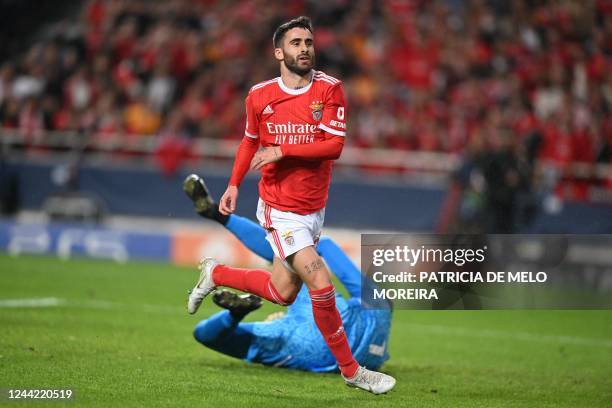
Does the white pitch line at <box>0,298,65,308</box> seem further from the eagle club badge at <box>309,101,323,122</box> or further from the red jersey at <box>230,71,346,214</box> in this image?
the eagle club badge at <box>309,101,323,122</box>

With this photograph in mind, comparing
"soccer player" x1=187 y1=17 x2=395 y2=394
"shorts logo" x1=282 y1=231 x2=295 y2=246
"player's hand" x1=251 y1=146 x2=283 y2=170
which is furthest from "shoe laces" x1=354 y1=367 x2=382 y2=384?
"player's hand" x1=251 y1=146 x2=283 y2=170

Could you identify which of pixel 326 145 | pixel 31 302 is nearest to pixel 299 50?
pixel 326 145

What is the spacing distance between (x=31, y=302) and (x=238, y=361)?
131 inches

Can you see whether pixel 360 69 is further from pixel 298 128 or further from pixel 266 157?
pixel 266 157

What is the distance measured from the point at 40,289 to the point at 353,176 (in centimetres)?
662

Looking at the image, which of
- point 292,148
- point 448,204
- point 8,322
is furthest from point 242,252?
point 292,148

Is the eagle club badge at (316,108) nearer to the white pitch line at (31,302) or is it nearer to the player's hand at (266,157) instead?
the player's hand at (266,157)

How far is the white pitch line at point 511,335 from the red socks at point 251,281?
394 centimetres

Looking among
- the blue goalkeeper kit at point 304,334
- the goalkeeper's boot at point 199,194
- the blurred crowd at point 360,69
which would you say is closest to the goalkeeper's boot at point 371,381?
the blue goalkeeper kit at point 304,334

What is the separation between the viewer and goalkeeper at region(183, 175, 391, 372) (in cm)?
755

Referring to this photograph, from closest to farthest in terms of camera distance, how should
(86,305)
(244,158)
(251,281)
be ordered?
(244,158)
(251,281)
(86,305)

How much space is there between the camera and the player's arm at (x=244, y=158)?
6746mm

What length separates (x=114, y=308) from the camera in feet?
35.3

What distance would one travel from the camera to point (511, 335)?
34.7 ft
